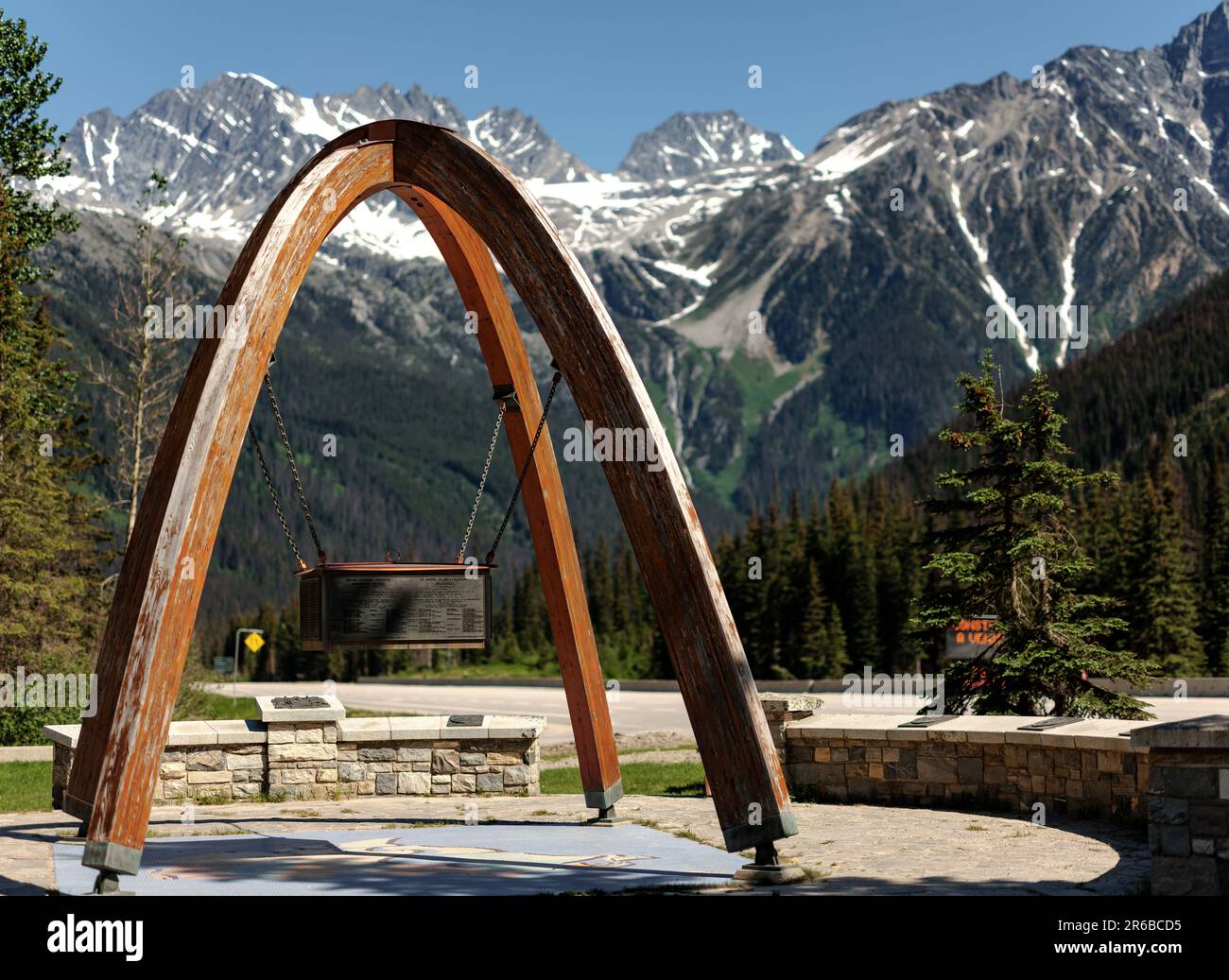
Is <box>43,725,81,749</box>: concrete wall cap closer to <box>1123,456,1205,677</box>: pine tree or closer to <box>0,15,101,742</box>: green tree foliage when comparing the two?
<box>0,15,101,742</box>: green tree foliage

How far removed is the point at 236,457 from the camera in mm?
9188

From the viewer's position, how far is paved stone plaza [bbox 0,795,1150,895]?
8953mm

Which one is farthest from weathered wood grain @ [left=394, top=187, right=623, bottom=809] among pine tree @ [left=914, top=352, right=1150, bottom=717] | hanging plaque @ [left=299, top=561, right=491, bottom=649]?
pine tree @ [left=914, top=352, right=1150, bottom=717]

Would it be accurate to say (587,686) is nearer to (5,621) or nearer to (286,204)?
(286,204)

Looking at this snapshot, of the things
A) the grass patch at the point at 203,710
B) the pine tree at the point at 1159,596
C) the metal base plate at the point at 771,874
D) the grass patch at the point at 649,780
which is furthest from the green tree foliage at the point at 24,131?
the pine tree at the point at 1159,596

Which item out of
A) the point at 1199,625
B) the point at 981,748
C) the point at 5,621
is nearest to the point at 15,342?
the point at 5,621

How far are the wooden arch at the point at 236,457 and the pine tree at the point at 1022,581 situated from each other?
33.0 feet

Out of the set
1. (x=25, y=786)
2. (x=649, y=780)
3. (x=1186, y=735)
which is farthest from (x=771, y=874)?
(x=25, y=786)

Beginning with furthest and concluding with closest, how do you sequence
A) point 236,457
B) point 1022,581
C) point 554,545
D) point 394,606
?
point 1022,581 < point 554,545 < point 394,606 < point 236,457

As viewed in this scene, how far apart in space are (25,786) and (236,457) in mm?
10028

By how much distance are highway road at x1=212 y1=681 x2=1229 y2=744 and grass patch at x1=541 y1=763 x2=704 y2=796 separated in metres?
7.17

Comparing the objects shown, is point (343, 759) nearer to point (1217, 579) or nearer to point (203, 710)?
point (203, 710)

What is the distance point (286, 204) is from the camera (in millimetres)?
9531

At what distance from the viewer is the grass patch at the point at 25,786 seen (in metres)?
15.0
